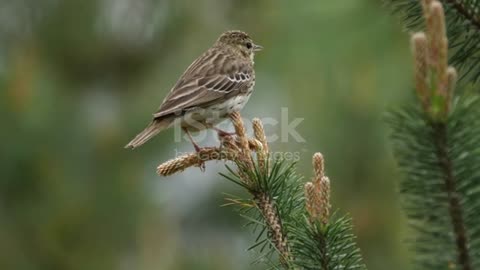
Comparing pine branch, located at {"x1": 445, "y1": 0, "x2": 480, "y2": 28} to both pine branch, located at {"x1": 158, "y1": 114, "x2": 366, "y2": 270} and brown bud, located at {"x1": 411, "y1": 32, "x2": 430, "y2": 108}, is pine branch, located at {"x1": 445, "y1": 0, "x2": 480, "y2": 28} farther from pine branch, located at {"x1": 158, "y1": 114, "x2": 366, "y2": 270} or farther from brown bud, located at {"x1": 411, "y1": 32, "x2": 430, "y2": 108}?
brown bud, located at {"x1": 411, "y1": 32, "x2": 430, "y2": 108}

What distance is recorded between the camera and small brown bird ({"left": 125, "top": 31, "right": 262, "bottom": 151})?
6.26 metres

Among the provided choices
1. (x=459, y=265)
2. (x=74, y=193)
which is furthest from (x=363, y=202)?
(x=459, y=265)

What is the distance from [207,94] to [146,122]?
2.25m

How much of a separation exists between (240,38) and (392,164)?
5.99ft

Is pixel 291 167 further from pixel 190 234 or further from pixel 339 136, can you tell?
pixel 190 234

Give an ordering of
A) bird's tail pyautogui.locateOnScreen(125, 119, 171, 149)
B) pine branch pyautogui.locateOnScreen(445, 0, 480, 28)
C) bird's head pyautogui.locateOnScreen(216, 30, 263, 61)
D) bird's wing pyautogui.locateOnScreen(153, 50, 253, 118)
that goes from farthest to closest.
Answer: bird's head pyautogui.locateOnScreen(216, 30, 263, 61) < bird's wing pyautogui.locateOnScreen(153, 50, 253, 118) < bird's tail pyautogui.locateOnScreen(125, 119, 171, 149) < pine branch pyautogui.locateOnScreen(445, 0, 480, 28)

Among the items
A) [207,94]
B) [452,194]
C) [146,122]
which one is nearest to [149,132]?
[207,94]

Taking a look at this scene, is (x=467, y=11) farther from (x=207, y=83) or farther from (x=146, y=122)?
(x=146, y=122)

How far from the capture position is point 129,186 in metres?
8.41

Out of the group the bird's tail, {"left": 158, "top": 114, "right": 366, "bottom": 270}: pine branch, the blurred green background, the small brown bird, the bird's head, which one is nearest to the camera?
{"left": 158, "top": 114, "right": 366, "bottom": 270}: pine branch

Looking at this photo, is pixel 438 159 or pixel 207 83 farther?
pixel 207 83

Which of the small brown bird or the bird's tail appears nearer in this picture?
the bird's tail

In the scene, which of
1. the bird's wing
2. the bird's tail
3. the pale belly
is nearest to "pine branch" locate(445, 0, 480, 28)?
the bird's tail

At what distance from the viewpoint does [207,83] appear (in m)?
6.91
